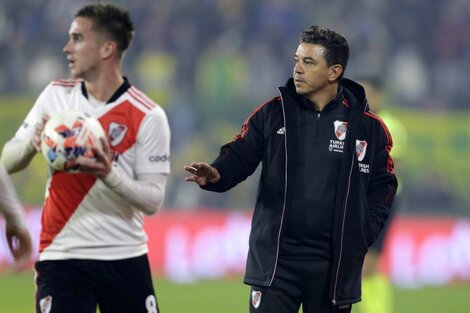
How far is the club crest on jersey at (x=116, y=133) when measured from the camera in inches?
229

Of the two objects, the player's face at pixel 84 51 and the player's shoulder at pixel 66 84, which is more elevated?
the player's face at pixel 84 51

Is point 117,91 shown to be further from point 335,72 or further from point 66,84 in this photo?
point 335,72

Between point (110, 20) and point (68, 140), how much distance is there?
3.48 ft

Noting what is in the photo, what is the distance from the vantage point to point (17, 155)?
18.7ft

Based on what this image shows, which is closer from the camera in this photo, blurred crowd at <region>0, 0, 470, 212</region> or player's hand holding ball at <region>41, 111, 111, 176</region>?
player's hand holding ball at <region>41, 111, 111, 176</region>

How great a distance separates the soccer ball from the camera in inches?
209

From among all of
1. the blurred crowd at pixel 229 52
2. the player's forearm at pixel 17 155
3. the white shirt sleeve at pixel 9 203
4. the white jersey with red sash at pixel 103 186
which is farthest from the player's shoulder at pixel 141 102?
the blurred crowd at pixel 229 52

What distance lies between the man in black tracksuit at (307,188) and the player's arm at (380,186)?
1cm

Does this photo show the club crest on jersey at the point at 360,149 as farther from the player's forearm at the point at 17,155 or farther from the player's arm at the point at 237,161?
the player's forearm at the point at 17,155

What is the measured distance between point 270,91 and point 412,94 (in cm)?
225

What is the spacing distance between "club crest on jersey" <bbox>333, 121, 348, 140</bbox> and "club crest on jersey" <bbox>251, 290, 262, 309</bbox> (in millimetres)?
915

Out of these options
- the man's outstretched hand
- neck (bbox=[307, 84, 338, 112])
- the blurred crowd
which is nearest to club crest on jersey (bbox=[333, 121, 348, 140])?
neck (bbox=[307, 84, 338, 112])

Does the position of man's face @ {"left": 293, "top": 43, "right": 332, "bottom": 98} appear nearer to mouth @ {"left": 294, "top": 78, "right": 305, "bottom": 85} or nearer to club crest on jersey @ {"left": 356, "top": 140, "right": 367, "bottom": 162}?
mouth @ {"left": 294, "top": 78, "right": 305, "bottom": 85}

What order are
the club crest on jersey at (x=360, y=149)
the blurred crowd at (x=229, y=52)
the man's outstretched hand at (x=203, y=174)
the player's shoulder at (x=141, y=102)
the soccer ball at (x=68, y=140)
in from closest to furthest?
the soccer ball at (x=68, y=140) < the man's outstretched hand at (x=203, y=174) < the club crest on jersey at (x=360, y=149) < the player's shoulder at (x=141, y=102) < the blurred crowd at (x=229, y=52)
